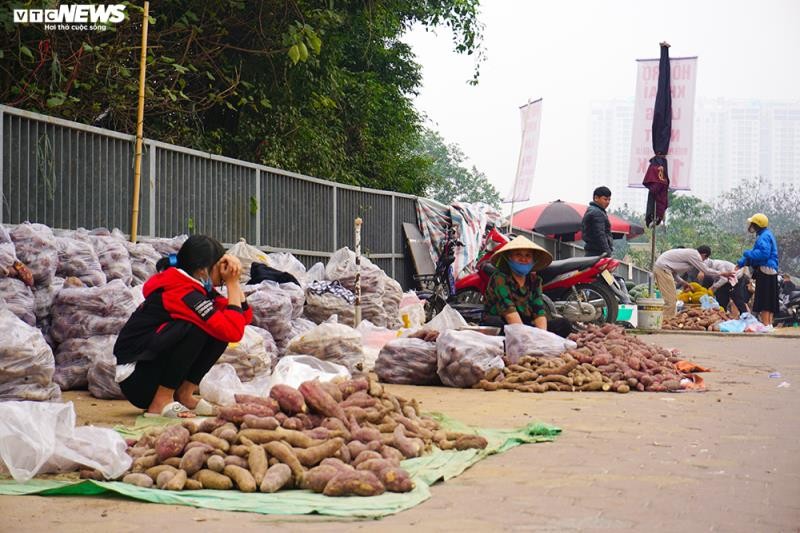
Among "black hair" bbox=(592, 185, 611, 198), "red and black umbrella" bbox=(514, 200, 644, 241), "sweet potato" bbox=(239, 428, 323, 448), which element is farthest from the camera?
"red and black umbrella" bbox=(514, 200, 644, 241)

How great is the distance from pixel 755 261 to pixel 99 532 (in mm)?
16144

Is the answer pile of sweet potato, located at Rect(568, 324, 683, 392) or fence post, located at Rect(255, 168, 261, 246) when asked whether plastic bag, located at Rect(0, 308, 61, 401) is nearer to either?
pile of sweet potato, located at Rect(568, 324, 683, 392)

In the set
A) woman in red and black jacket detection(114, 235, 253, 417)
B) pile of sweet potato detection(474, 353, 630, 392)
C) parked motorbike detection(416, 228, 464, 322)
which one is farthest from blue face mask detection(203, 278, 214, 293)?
parked motorbike detection(416, 228, 464, 322)

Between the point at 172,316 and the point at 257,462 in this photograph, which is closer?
the point at 257,462

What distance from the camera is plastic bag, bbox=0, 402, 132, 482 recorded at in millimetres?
4461

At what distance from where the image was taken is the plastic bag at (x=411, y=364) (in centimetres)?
904

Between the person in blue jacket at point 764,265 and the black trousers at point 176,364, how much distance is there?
13265 mm

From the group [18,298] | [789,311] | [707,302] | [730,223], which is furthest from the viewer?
[730,223]

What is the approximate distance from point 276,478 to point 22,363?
2.82m

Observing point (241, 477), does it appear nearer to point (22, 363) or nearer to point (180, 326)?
point (180, 326)

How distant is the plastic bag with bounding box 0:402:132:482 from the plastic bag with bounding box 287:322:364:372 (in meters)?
4.04

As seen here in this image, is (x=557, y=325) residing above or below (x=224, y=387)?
above

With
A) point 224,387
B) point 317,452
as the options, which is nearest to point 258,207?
point 224,387

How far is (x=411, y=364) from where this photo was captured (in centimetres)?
905
